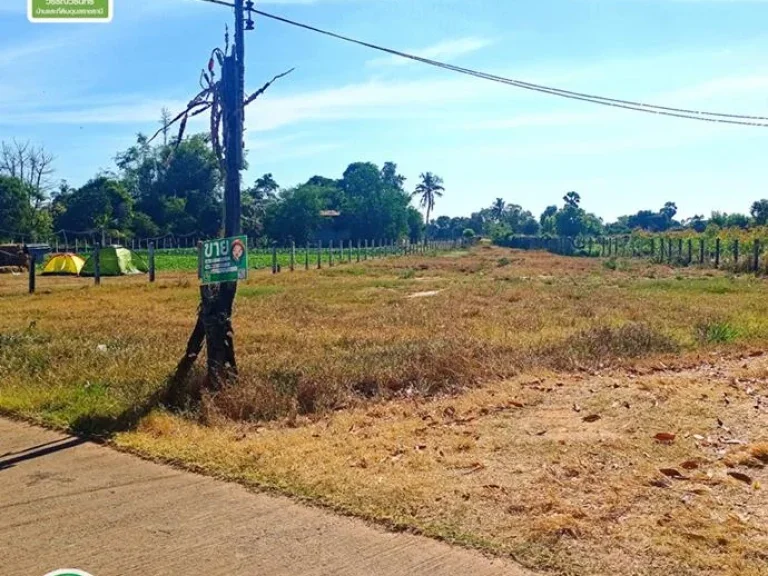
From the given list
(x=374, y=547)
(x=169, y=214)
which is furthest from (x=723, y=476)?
Answer: (x=169, y=214)

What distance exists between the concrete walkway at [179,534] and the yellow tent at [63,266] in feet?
107

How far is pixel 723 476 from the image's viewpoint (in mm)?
4629

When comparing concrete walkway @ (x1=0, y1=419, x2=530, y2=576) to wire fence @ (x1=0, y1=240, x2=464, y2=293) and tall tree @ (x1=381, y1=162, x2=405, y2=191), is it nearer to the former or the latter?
wire fence @ (x1=0, y1=240, x2=464, y2=293)

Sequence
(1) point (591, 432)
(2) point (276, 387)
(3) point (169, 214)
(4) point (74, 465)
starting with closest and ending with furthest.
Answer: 1. (4) point (74, 465)
2. (1) point (591, 432)
3. (2) point (276, 387)
4. (3) point (169, 214)

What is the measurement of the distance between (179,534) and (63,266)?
3463 centimetres

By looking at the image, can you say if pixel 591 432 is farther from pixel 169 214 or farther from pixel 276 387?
pixel 169 214

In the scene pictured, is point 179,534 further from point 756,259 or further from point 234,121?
point 756,259

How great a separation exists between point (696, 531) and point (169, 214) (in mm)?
68076

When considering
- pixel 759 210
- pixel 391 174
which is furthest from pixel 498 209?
pixel 759 210

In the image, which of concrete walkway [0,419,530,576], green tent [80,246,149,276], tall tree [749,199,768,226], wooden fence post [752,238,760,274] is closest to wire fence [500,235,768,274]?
wooden fence post [752,238,760,274]

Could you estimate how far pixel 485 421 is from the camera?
6.09 meters

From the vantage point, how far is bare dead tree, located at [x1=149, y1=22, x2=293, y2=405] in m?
7.05

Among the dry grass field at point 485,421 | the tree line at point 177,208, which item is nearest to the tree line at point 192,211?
the tree line at point 177,208

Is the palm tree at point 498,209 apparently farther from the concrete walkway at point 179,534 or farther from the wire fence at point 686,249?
the concrete walkway at point 179,534
